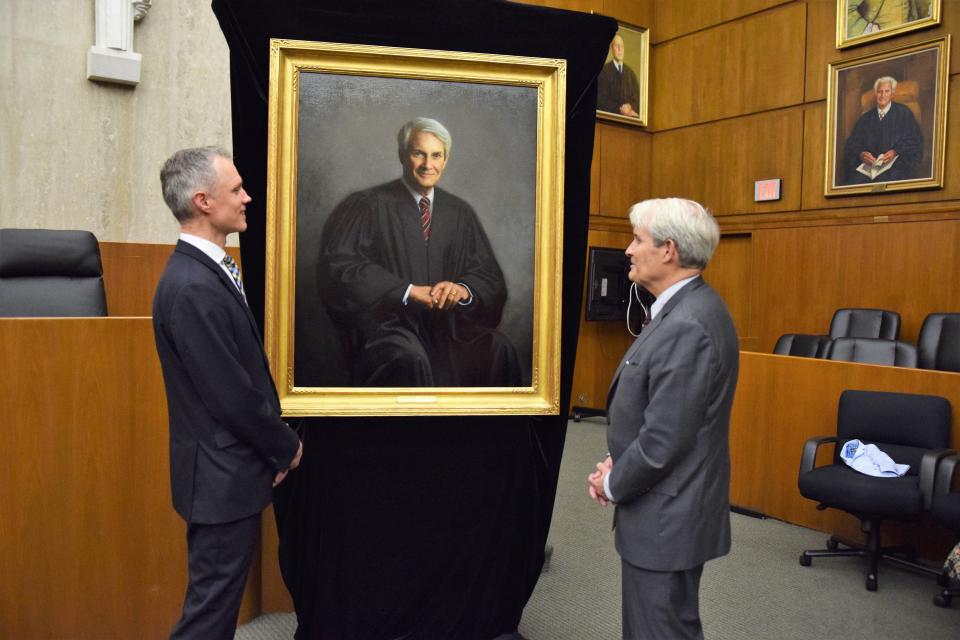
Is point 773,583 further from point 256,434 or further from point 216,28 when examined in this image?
point 216,28

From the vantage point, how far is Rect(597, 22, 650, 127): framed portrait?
27.9ft

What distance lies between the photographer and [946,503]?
331 cm

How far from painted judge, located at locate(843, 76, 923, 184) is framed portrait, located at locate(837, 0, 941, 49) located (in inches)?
18.4

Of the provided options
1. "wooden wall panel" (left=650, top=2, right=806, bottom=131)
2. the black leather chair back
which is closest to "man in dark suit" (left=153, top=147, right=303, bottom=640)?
the black leather chair back

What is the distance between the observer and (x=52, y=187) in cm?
418

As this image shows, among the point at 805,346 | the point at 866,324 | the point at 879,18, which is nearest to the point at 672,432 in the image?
the point at 805,346

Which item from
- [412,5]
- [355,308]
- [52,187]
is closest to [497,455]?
[355,308]

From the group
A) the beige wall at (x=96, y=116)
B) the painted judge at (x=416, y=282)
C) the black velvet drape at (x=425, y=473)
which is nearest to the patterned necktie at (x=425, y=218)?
the painted judge at (x=416, y=282)

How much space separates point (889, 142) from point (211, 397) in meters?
6.99

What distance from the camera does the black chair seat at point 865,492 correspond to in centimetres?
348

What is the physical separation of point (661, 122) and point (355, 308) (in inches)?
296

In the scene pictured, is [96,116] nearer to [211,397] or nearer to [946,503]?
[211,397]

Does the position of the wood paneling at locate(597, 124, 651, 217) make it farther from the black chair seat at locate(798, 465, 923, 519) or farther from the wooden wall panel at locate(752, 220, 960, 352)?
the black chair seat at locate(798, 465, 923, 519)

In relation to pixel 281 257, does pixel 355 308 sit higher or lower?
lower
